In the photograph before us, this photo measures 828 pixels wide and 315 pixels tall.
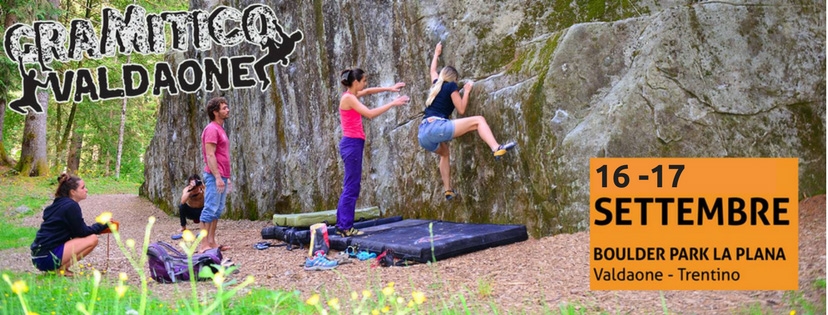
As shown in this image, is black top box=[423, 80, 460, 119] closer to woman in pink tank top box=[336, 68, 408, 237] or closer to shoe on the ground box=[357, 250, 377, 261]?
woman in pink tank top box=[336, 68, 408, 237]

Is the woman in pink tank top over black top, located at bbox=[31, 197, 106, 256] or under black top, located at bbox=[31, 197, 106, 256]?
over

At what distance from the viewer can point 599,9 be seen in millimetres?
8242

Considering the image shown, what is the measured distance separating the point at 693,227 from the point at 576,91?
2.44m

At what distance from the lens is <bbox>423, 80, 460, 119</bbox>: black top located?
27.3 ft

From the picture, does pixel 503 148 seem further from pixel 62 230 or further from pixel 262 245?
pixel 62 230

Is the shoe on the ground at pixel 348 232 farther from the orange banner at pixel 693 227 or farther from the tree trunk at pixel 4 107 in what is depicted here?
the tree trunk at pixel 4 107

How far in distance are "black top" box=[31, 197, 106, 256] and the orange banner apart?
4.52 m

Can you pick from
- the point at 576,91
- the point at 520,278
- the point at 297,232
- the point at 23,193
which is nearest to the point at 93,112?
the point at 23,193

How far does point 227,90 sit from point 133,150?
1517 centimetres

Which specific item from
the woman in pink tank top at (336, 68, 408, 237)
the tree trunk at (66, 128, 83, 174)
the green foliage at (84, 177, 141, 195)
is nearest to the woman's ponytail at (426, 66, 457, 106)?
Answer: the woman in pink tank top at (336, 68, 408, 237)

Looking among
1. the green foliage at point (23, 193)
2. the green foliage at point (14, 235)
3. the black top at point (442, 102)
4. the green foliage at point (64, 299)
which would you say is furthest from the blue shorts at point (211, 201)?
the green foliage at point (23, 193)

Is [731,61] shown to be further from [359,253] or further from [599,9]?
[359,253]

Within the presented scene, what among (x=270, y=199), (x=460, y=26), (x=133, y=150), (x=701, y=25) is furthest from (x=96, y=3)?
(x=701, y=25)

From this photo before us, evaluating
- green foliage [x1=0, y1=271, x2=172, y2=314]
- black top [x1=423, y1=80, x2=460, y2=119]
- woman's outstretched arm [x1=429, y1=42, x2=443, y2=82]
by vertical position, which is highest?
woman's outstretched arm [x1=429, y1=42, x2=443, y2=82]
